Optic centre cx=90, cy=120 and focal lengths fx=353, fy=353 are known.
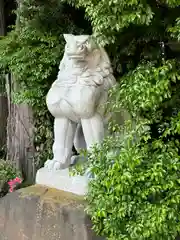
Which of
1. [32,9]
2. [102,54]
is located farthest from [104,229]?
[32,9]

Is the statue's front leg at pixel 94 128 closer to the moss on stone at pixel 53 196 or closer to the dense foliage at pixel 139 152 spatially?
the dense foliage at pixel 139 152

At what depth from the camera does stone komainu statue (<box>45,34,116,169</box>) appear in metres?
1.61

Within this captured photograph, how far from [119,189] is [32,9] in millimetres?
1607

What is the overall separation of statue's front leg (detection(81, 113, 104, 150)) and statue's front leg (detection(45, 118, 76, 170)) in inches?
4.8

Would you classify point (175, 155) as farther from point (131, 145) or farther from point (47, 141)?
point (47, 141)

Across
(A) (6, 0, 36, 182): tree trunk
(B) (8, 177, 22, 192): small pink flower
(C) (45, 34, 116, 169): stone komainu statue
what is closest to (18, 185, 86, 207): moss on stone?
(C) (45, 34, 116, 169): stone komainu statue

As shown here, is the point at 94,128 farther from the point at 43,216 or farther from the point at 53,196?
the point at 43,216

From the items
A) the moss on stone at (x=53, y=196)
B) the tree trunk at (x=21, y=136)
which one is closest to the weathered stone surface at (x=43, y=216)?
the moss on stone at (x=53, y=196)

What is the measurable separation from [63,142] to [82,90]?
1.02 feet

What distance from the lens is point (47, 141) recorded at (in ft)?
9.20

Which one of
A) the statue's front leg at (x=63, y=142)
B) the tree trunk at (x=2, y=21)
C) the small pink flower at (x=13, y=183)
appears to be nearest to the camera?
the statue's front leg at (x=63, y=142)

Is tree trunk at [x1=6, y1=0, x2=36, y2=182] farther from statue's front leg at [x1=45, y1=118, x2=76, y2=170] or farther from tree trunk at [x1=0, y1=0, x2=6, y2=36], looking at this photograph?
statue's front leg at [x1=45, y1=118, x2=76, y2=170]

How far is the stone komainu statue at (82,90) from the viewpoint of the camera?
5.28ft

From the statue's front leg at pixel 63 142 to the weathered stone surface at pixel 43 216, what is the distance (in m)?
0.14
